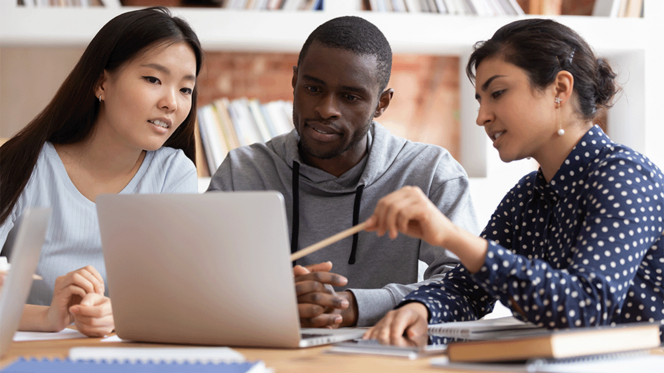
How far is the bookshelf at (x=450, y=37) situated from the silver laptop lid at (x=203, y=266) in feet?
4.63

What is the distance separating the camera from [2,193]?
1.44 m

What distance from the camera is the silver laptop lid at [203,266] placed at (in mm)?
790

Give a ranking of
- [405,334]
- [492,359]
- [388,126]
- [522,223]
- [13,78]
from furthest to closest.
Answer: [388,126] → [13,78] → [522,223] → [405,334] → [492,359]

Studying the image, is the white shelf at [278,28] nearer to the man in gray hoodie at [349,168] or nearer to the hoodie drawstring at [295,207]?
the man in gray hoodie at [349,168]

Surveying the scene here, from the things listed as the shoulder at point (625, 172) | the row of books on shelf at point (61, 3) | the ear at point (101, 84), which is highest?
the row of books on shelf at point (61, 3)

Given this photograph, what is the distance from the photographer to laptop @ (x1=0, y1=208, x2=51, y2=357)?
2.39ft

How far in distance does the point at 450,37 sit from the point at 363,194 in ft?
3.03

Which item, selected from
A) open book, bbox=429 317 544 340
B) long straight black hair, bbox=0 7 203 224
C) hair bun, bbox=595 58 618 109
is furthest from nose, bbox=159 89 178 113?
hair bun, bbox=595 58 618 109

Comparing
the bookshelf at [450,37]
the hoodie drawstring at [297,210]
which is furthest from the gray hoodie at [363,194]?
the bookshelf at [450,37]

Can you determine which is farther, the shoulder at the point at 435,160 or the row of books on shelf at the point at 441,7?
the row of books on shelf at the point at 441,7

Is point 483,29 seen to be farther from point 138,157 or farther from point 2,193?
point 2,193

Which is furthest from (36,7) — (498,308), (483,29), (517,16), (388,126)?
(498,308)

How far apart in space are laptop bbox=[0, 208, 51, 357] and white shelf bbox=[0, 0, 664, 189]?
A: 1.46 metres

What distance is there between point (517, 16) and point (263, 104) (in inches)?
41.5
